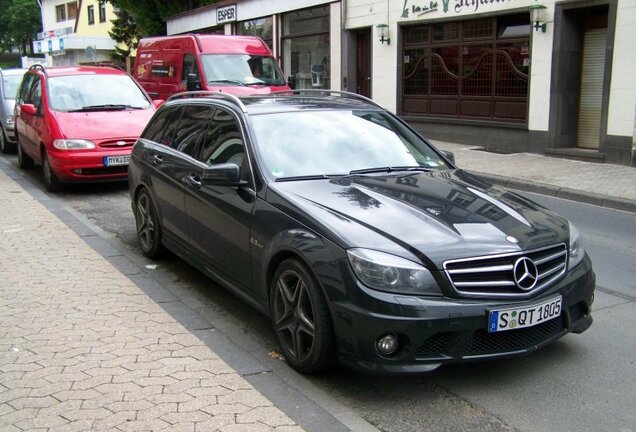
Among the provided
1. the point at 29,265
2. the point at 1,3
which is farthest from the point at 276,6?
the point at 1,3

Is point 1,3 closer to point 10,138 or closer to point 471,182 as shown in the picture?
point 10,138

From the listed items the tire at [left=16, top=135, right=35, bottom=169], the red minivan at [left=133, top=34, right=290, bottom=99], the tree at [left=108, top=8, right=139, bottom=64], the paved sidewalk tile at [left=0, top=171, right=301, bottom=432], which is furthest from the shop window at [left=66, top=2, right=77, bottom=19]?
the paved sidewalk tile at [left=0, top=171, right=301, bottom=432]

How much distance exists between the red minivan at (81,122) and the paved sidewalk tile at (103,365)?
379 centimetres

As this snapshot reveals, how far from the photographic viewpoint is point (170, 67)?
1553cm

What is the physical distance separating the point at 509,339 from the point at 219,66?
38.4 ft

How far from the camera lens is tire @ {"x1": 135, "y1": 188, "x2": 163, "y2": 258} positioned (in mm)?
6383

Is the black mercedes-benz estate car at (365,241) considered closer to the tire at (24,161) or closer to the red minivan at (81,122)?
the red minivan at (81,122)

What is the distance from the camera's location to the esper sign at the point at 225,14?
26297mm

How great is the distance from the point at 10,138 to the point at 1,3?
80945 mm

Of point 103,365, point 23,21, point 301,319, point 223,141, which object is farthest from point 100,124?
point 23,21

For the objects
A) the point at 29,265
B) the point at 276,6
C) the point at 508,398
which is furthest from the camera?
the point at 276,6

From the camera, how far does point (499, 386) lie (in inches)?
153

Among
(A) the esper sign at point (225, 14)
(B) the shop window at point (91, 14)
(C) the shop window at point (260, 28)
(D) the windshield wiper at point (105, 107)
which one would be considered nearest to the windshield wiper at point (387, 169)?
(D) the windshield wiper at point (105, 107)

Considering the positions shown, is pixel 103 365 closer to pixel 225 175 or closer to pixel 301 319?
pixel 301 319
